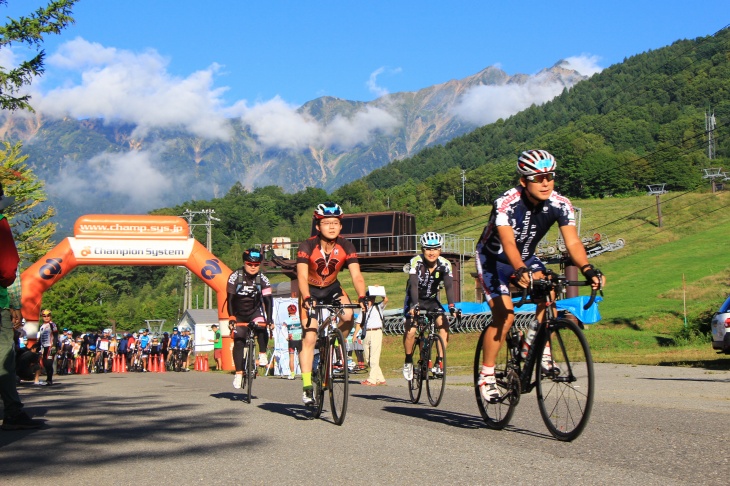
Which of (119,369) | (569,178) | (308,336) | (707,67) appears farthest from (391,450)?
→ (707,67)

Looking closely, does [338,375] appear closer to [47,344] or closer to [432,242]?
[432,242]

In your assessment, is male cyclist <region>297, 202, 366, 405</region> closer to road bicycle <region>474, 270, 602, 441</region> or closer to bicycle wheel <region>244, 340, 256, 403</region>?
road bicycle <region>474, 270, 602, 441</region>

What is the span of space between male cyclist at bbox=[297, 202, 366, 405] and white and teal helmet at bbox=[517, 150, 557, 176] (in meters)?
2.56

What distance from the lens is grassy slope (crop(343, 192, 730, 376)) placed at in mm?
28016

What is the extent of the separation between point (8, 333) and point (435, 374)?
5.02 m

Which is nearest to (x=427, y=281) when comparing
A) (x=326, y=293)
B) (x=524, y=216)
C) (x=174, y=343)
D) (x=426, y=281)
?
(x=426, y=281)

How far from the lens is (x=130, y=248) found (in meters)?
33.5

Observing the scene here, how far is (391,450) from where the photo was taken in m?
6.06

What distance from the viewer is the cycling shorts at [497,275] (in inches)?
261

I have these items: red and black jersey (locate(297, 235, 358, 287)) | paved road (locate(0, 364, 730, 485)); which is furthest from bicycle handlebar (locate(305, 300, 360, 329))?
paved road (locate(0, 364, 730, 485))

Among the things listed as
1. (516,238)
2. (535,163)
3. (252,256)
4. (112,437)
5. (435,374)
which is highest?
(535,163)

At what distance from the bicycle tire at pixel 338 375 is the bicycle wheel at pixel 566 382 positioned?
2175 millimetres

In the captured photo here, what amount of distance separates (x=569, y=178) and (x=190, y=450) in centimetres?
13096

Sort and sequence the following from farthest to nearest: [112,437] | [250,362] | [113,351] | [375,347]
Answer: [113,351]
[375,347]
[250,362]
[112,437]
